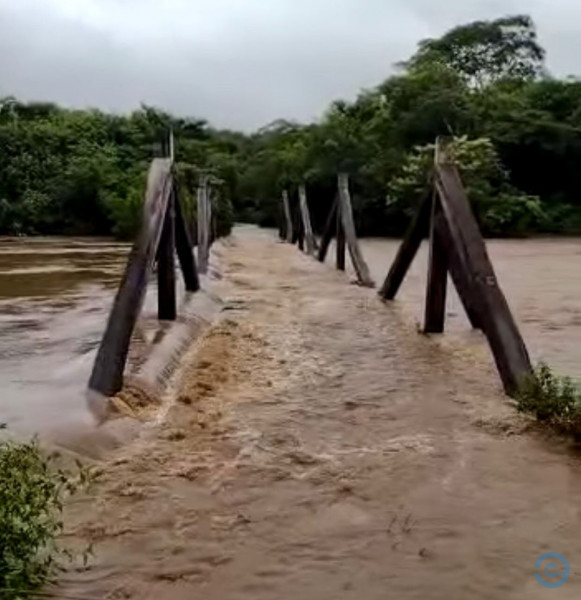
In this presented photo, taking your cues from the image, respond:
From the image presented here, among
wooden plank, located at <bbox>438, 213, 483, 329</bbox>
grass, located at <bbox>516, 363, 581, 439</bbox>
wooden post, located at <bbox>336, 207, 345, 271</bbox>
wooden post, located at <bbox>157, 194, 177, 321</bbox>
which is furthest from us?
wooden post, located at <bbox>336, 207, 345, 271</bbox>

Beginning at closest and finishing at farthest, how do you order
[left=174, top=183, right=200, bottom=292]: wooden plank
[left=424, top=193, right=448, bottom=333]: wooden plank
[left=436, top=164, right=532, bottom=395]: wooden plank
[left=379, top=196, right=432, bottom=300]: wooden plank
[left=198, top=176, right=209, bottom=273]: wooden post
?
[left=436, top=164, right=532, bottom=395]: wooden plank → [left=424, top=193, right=448, bottom=333]: wooden plank → [left=379, top=196, right=432, bottom=300]: wooden plank → [left=174, top=183, right=200, bottom=292]: wooden plank → [left=198, top=176, right=209, bottom=273]: wooden post

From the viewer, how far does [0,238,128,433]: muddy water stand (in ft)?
18.1

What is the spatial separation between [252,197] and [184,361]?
34.8m

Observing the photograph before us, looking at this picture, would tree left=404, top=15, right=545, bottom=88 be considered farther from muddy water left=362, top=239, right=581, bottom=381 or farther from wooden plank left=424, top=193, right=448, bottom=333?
wooden plank left=424, top=193, right=448, bottom=333

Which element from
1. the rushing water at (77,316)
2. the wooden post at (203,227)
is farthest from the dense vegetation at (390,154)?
the rushing water at (77,316)

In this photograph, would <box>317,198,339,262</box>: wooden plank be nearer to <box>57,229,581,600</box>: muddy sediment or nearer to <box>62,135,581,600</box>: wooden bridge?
<box>62,135,581,600</box>: wooden bridge

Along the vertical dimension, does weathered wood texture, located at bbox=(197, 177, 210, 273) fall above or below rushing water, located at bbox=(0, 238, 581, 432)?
above

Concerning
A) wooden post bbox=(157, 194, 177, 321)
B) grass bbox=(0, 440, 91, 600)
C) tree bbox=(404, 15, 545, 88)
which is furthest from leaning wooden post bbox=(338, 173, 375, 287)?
tree bbox=(404, 15, 545, 88)

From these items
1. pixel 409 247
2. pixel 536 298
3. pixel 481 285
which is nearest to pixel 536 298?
pixel 536 298

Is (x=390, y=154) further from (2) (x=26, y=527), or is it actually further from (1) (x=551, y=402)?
(2) (x=26, y=527)

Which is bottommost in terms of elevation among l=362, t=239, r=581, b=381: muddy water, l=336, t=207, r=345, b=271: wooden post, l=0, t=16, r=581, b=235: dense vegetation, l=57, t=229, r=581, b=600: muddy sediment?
l=57, t=229, r=581, b=600: muddy sediment

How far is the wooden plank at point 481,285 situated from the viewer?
240 inches

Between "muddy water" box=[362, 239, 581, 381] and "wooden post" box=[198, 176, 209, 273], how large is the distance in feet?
9.21

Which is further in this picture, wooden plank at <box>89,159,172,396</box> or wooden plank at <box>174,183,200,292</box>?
wooden plank at <box>174,183,200,292</box>
